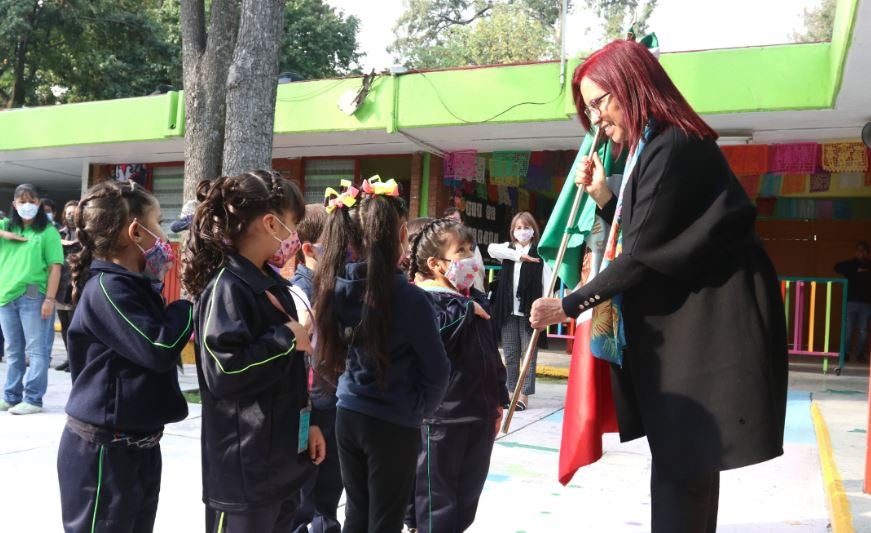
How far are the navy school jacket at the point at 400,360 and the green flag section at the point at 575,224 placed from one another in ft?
1.72

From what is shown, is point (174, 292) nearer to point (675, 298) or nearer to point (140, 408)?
point (140, 408)

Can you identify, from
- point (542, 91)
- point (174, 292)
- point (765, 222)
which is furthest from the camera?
point (765, 222)

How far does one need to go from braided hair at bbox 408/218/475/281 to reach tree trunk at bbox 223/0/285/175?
372 centimetres

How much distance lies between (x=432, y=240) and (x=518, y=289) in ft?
12.8

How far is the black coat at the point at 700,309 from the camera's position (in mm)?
2209

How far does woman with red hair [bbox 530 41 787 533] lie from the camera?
7.26 feet

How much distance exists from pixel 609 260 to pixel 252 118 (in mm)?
5338

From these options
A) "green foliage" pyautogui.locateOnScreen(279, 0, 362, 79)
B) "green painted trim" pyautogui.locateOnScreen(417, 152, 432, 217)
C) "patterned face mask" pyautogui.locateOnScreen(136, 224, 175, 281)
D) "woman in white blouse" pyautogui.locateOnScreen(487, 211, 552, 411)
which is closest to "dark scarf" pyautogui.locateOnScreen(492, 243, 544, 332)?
"woman in white blouse" pyautogui.locateOnScreen(487, 211, 552, 411)

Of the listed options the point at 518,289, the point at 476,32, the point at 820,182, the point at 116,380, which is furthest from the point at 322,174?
the point at 476,32

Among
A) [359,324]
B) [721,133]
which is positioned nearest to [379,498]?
[359,324]

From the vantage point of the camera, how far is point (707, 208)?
2270 mm

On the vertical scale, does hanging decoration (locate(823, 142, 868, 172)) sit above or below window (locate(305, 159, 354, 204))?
above

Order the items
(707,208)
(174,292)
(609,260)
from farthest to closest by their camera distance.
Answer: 1. (174,292)
2. (609,260)
3. (707,208)

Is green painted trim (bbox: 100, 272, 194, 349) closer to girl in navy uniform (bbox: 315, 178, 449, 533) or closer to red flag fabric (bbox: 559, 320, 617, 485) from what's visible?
girl in navy uniform (bbox: 315, 178, 449, 533)
